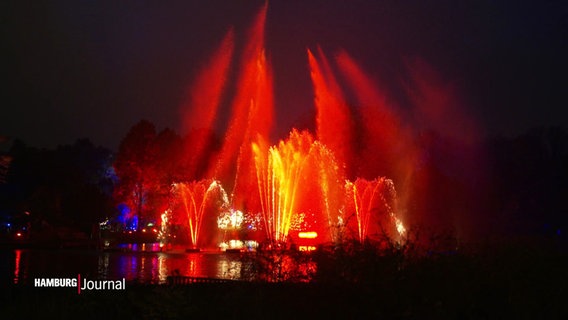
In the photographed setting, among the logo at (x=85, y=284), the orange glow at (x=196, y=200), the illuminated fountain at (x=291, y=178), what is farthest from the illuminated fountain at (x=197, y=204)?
the logo at (x=85, y=284)

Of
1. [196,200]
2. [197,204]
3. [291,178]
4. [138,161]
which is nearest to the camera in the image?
[291,178]

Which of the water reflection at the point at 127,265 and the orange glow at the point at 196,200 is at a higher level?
the orange glow at the point at 196,200

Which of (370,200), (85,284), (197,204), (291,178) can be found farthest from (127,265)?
(197,204)

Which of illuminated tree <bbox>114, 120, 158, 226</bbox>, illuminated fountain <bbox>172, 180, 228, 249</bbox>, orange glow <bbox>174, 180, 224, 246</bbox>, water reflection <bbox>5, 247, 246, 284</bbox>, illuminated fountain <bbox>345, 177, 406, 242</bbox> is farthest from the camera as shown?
illuminated tree <bbox>114, 120, 158, 226</bbox>

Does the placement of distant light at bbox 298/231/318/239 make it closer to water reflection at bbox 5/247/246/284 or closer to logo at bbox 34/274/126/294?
water reflection at bbox 5/247/246/284

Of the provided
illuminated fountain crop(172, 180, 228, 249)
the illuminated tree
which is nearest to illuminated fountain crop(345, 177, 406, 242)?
illuminated fountain crop(172, 180, 228, 249)

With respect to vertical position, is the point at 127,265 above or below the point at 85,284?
above

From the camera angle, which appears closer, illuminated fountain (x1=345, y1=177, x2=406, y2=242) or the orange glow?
Result: illuminated fountain (x1=345, y1=177, x2=406, y2=242)

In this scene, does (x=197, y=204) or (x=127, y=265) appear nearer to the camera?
(x=127, y=265)

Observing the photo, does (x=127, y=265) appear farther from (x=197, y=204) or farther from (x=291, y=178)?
(x=197, y=204)

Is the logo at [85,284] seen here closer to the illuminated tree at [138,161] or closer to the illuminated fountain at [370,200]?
the illuminated fountain at [370,200]

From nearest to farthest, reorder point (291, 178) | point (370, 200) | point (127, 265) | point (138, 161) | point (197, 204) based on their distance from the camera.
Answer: point (127, 265)
point (291, 178)
point (370, 200)
point (197, 204)
point (138, 161)

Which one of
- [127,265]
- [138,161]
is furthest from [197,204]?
[127,265]

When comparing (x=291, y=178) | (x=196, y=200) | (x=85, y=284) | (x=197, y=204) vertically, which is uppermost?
(x=291, y=178)
